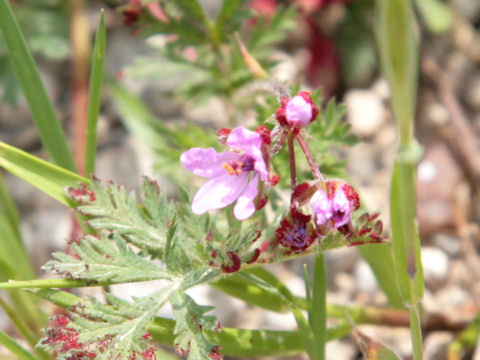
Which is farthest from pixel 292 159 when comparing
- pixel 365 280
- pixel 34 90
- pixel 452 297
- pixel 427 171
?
pixel 427 171

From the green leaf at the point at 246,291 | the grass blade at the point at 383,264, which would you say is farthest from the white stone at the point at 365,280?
the green leaf at the point at 246,291

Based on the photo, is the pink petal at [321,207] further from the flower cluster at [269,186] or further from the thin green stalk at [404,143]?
the thin green stalk at [404,143]

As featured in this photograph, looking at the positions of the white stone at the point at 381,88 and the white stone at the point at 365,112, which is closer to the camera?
the white stone at the point at 365,112

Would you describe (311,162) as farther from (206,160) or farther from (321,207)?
(206,160)

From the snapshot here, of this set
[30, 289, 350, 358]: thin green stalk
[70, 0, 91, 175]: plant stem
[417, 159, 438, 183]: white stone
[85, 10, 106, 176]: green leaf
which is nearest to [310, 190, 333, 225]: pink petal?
[30, 289, 350, 358]: thin green stalk

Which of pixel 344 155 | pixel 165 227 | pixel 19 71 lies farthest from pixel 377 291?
pixel 19 71

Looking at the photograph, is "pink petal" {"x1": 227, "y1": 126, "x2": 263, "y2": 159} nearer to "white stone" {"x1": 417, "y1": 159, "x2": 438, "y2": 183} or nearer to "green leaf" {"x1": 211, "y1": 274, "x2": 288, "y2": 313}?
"green leaf" {"x1": 211, "y1": 274, "x2": 288, "y2": 313}
